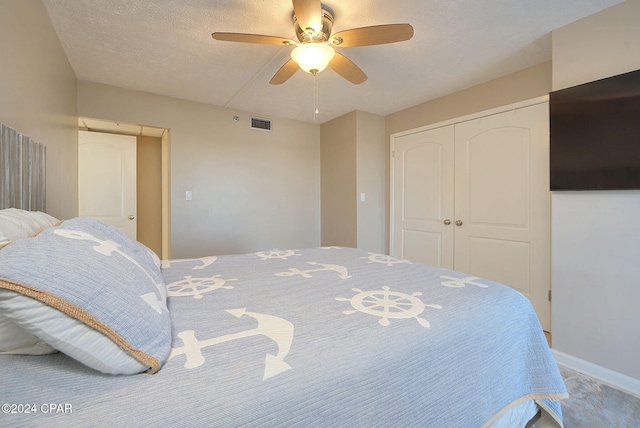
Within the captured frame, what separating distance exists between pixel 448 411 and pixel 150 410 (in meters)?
0.80

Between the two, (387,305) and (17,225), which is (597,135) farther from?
(17,225)

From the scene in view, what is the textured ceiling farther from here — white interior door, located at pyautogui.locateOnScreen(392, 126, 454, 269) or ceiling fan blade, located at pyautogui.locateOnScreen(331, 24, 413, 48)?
white interior door, located at pyautogui.locateOnScreen(392, 126, 454, 269)

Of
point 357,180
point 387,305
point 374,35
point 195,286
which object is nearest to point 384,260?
point 387,305

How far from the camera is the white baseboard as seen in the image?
1640mm

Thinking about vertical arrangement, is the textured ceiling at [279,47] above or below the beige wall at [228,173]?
above

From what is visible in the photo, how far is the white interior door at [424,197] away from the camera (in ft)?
10.1

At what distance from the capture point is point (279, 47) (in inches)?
84.8

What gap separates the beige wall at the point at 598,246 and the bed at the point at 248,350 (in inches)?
38.1

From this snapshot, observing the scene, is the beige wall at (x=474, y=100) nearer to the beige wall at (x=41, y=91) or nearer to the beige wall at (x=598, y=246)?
the beige wall at (x=598, y=246)

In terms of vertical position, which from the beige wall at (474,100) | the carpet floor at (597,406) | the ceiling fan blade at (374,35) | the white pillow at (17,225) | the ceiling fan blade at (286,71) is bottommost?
the carpet floor at (597,406)

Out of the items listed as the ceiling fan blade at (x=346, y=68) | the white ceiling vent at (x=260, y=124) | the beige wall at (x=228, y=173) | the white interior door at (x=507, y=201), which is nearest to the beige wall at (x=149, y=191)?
the beige wall at (x=228, y=173)

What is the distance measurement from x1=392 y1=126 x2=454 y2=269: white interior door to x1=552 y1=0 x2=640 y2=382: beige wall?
1156mm

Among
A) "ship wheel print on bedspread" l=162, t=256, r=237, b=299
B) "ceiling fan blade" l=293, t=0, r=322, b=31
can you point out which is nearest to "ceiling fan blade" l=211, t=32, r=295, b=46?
"ceiling fan blade" l=293, t=0, r=322, b=31

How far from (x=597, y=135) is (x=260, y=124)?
334 cm
